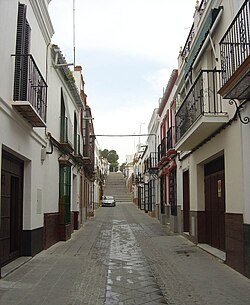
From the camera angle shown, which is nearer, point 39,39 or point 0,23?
point 0,23

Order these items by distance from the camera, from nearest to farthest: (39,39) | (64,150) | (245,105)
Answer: (245,105), (39,39), (64,150)

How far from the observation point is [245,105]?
27.3 ft

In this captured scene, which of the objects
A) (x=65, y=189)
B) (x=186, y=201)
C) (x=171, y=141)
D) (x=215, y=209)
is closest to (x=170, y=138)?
(x=171, y=141)

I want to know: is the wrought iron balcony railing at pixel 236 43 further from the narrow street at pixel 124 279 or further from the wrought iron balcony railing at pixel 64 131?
the wrought iron balcony railing at pixel 64 131

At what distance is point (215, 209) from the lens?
12.2 meters

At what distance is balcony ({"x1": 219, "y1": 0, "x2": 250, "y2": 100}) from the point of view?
7068 mm

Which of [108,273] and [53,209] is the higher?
[53,209]

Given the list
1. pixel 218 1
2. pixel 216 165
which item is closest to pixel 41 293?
pixel 216 165

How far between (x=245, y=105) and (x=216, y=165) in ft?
12.9

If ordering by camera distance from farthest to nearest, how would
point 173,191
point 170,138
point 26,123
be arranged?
point 170,138 → point 173,191 → point 26,123

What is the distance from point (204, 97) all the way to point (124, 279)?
4.92 meters

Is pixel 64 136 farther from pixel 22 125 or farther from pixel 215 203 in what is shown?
pixel 22 125

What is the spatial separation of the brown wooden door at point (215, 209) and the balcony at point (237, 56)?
3.54 metres

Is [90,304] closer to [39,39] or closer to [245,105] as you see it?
[245,105]
